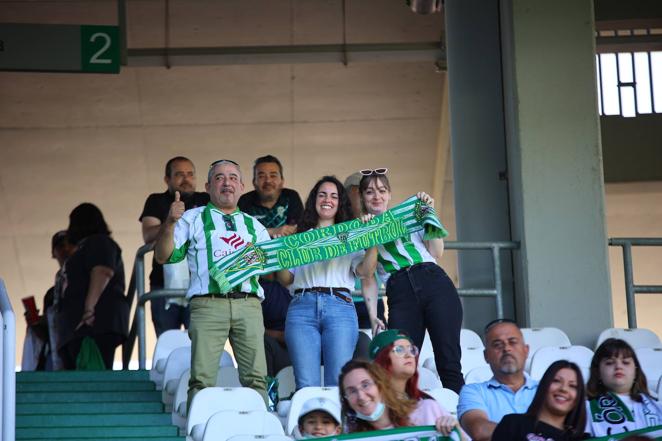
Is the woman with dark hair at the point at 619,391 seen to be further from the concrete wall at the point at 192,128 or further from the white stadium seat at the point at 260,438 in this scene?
the concrete wall at the point at 192,128

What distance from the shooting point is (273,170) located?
7754 mm

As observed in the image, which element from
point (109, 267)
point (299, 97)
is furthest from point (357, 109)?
point (109, 267)

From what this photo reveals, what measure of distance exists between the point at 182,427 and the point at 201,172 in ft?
28.8

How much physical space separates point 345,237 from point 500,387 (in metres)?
1.65

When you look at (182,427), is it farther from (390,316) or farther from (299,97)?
(299,97)

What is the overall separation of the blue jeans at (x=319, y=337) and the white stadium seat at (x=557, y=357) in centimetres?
97

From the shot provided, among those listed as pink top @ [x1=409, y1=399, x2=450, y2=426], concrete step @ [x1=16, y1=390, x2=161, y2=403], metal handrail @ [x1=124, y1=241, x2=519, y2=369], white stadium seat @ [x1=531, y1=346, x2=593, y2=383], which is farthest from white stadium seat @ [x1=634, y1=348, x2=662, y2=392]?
concrete step @ [x1=16, y1=390, x2=161, y2=403]

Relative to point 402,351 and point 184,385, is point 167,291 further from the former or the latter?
point 402,351

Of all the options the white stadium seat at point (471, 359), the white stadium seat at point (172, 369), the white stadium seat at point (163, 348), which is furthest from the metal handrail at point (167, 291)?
the white stadium seat at point (471, 359)

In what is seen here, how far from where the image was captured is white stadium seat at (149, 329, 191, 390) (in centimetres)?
758

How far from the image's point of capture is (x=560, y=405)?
5.00 m

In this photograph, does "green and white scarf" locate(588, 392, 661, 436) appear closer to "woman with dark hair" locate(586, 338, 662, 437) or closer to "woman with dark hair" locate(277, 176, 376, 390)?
"woman with dark hair" locate(586, 338, 662, 437)

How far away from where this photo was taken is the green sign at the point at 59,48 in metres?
9.91

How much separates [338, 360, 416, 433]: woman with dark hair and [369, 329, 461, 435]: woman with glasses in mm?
57
